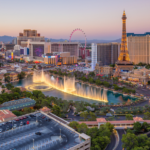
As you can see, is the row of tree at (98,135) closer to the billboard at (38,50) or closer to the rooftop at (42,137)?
the rooftop at (42,137)

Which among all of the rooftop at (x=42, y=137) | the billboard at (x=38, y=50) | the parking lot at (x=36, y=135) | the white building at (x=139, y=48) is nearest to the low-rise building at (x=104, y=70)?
the white building at (x=139, y=48)

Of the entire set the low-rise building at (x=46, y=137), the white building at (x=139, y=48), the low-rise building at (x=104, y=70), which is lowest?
the low-rise building at (x=46, y=137)

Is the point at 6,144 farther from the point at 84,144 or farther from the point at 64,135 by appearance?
the point at 84,144

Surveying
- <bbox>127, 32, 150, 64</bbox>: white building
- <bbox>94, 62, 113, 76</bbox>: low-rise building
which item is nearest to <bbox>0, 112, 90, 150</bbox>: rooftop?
<bbox>94, 62, 113, 76</bbox>: low-rise building

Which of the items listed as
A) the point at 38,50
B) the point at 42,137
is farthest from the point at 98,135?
the point at 38,50

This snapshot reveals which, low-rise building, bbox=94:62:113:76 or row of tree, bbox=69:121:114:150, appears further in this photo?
low-rise building, bbox=94:62:113:76

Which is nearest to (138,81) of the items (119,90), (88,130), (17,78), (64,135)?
(119,90)

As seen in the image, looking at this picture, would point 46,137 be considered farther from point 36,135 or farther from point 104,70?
point 104,70

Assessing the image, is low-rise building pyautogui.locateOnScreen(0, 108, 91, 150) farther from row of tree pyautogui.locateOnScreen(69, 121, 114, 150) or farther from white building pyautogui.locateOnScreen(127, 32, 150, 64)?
white building pyautogui.locateOnScreen(127, 32, 150, 64)
